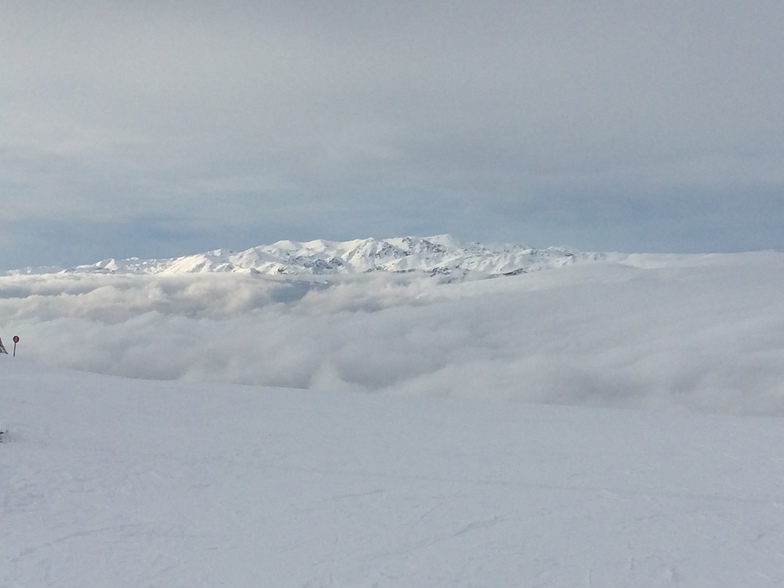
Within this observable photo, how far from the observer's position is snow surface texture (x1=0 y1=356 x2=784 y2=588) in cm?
868

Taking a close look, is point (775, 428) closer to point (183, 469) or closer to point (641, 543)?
point (641, 543)

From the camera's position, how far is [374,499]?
11.8m

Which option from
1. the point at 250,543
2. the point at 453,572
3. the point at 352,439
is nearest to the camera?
the point at 453,572

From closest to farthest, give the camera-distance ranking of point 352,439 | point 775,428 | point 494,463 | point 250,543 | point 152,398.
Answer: point 250,543 < point 494,463 < point 352,439 < point 775,428 < point 152,398

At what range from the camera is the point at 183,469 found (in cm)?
1353

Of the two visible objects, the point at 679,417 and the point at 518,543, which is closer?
the point at 518,543

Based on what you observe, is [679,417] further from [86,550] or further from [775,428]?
[86,550]

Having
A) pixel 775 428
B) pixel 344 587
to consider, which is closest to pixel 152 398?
pixel 344 587

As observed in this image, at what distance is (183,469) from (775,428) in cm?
1961

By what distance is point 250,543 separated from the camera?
9562 mm

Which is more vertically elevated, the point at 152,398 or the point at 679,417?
the point at 152,398

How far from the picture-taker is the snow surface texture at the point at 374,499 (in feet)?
28.5

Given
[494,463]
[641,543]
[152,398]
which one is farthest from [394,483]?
[152,398]

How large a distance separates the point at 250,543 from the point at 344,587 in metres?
2.33
